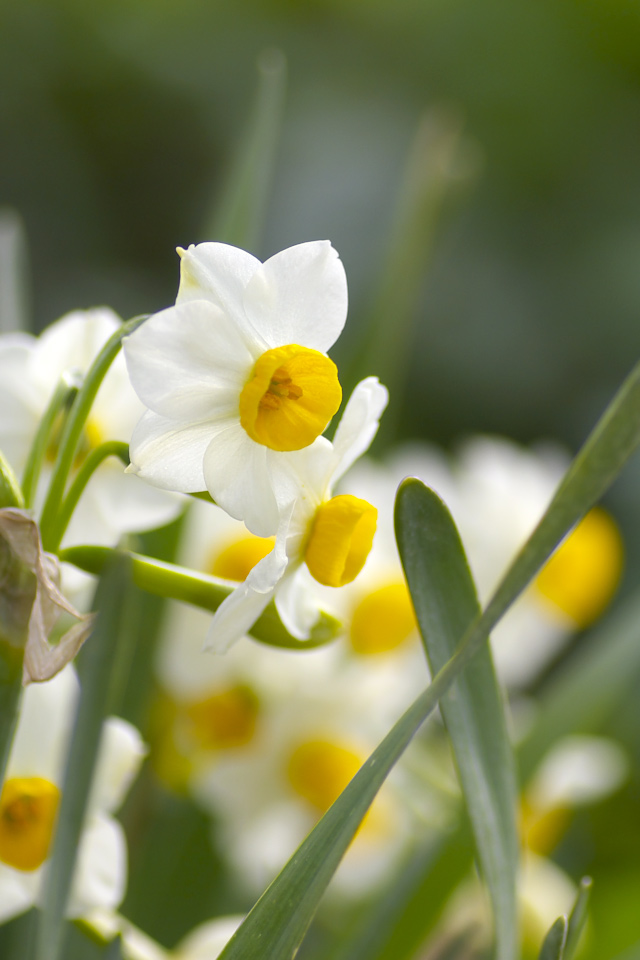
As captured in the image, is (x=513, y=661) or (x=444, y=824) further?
(x=513, y=661)

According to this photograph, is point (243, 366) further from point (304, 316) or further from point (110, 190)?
point (110, 190)

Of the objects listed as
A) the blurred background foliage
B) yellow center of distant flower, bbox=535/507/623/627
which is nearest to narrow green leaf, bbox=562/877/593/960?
yellow center of distant flower, bbox=535/507/623/627

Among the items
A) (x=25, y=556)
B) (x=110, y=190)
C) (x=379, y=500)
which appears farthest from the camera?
(x=110, y=190)

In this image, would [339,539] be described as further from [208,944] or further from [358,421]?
[208,944]

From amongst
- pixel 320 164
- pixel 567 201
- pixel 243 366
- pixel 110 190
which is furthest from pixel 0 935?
pixel 567 201

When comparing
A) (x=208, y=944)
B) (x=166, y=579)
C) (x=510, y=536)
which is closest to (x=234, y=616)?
(x=166, y=579)

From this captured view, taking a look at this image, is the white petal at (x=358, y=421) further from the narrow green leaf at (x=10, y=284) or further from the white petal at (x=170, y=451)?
the narrow green leaf at (x=10, y=284)
